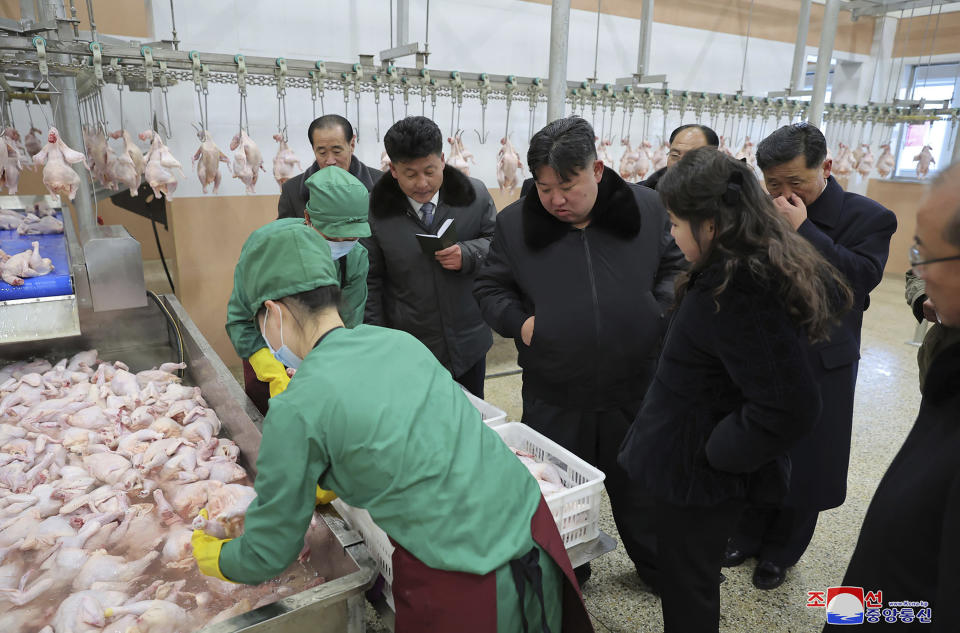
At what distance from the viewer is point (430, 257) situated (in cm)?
281

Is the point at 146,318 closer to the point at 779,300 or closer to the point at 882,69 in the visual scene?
the point at 779,300

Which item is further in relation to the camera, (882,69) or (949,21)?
(882,69)

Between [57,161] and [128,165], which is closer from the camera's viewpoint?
[57,161]

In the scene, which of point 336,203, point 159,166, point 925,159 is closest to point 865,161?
point 925,159

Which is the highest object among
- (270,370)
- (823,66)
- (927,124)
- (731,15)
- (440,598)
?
(731,15)

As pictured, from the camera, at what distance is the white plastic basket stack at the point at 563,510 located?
1603mm

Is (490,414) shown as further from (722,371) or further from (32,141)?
(32,141)

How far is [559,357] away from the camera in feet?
7.09

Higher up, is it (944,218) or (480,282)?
(944,218)

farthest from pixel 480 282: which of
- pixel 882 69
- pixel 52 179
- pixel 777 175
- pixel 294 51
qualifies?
pixel 882 69

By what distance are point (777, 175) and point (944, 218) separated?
148cm

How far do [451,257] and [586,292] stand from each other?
81 centimetres

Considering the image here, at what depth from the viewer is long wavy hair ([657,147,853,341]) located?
54.1 inches

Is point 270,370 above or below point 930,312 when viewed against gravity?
below
